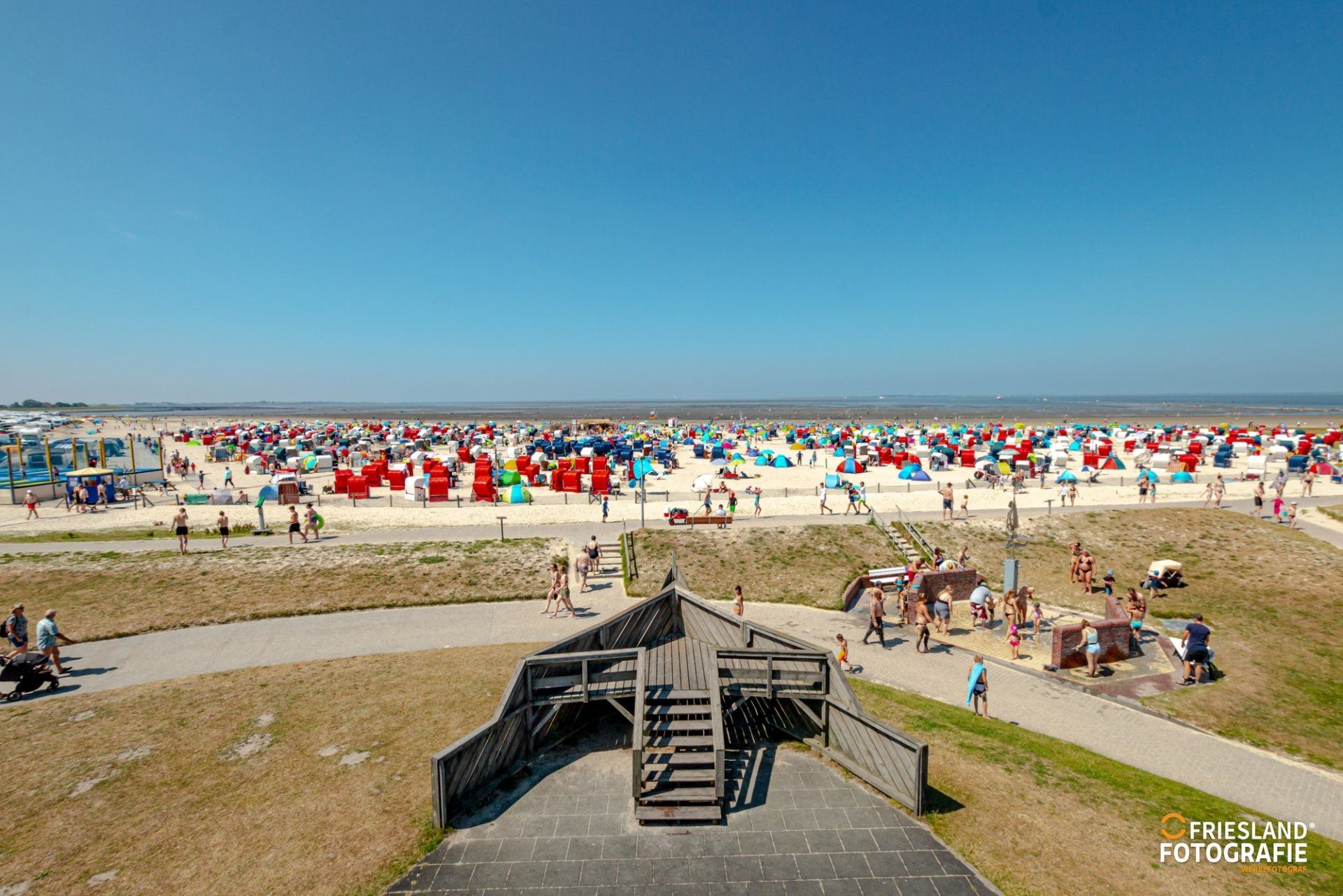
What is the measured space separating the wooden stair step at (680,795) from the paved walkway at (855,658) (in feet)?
21.4

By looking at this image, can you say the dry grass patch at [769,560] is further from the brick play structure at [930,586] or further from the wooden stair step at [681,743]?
the wooden stair step at [681,743]

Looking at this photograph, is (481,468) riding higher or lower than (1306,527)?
higher

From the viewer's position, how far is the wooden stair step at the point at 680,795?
775cm

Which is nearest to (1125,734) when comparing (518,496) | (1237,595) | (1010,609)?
(1010,609)

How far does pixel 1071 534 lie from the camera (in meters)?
23.6

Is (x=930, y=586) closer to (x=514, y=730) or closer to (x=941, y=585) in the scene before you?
(x=941, y=585)

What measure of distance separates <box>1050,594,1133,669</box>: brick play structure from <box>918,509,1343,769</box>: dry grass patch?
162cm

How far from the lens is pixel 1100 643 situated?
13719 mm

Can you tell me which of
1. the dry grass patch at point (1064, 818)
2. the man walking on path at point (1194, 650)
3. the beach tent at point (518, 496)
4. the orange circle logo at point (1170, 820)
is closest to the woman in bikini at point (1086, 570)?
the man walking on path at point (1194, 650)

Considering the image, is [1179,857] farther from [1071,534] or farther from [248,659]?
[1071,534]

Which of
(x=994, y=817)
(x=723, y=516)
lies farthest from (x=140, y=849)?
(x=723, y=516)

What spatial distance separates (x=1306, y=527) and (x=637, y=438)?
4493 centimetres

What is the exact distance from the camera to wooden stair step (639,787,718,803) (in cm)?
775

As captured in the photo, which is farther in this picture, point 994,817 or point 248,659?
point 248,659
